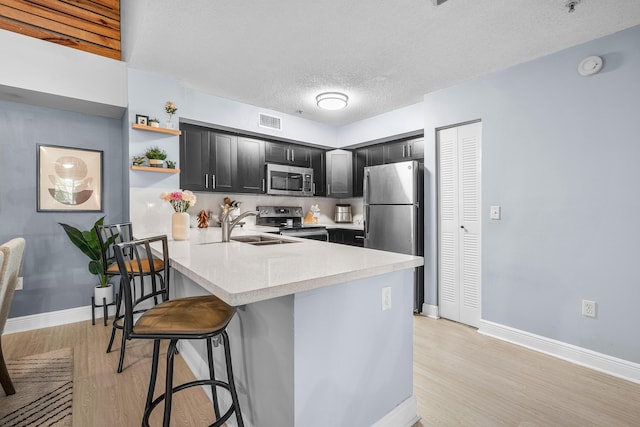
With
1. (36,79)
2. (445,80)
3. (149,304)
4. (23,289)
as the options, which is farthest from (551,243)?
(23,289)

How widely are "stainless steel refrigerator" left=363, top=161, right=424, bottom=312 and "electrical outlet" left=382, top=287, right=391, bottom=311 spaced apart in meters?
1.93

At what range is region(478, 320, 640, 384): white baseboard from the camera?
2.20m

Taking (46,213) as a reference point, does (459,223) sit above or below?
below

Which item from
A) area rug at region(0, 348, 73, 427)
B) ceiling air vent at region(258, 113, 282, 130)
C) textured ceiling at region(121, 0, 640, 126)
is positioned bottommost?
area rug at region(0, 348, 73, 427)

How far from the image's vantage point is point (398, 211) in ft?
11.9

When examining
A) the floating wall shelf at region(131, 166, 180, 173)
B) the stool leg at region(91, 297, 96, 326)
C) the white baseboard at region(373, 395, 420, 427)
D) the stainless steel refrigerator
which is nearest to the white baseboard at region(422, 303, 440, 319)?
the stainless steel refrigerator

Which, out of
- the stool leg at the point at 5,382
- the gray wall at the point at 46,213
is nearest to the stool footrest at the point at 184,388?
the stool leg at the point at 5,382

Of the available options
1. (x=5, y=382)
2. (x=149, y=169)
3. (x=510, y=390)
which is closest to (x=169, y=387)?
(x=5, y=382)

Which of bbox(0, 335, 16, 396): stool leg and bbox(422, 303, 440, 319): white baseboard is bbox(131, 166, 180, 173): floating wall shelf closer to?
bbox(0, 335, 16, 396): stool leg

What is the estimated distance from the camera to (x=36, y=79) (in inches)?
103

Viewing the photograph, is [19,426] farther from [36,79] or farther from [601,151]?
[601,151]

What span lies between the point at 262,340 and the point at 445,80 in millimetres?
3068

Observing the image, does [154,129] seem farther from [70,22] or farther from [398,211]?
[398,211]

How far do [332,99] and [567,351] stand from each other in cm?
322
